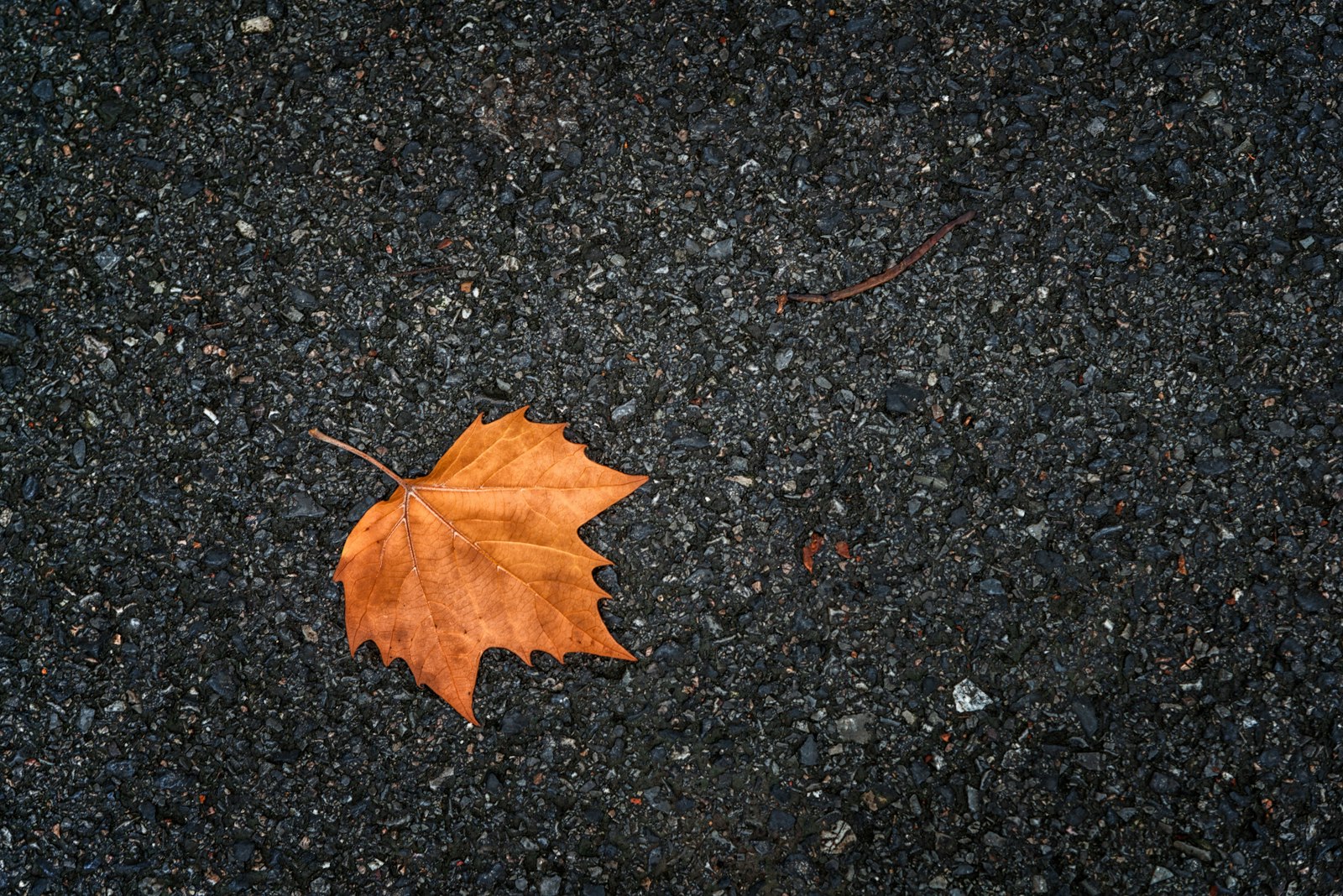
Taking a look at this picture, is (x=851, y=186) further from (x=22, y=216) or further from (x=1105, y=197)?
(x=22, y=216)

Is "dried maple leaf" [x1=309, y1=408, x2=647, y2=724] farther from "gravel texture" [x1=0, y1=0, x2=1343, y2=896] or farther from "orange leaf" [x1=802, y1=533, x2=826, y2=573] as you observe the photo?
"orange leaf" [x1=802, y1=533, x2=826, y2=573]

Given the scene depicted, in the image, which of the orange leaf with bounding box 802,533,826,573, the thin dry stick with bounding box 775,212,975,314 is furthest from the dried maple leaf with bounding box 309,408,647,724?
the thin dry stick with bounding box 775,212,975,314

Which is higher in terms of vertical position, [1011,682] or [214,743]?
[214,743]

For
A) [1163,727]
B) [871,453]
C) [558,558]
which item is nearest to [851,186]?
[871,453]

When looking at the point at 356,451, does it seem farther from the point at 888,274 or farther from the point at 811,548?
the point at 888,274

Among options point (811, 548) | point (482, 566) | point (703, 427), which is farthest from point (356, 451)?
point (811, 548)

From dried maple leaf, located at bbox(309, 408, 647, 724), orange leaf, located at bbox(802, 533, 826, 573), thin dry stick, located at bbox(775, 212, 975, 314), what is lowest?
orange leaf, located at bbox(802, 533, 826, 573)
